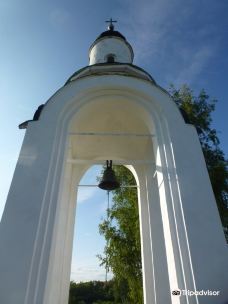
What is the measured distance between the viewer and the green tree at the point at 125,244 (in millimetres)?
10219

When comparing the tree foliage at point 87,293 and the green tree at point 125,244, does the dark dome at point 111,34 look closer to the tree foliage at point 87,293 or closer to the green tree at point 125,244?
the green tree at point 125,244

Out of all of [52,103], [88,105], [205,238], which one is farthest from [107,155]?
[205,238]

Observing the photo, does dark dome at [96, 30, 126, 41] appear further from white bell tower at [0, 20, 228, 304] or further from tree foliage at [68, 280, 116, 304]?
tree foliage at [68, 280, 116, 304]

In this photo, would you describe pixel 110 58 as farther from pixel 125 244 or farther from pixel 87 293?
pixel 87 293

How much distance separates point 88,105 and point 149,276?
11.4 ft

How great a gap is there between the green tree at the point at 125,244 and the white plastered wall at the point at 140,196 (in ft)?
18.1

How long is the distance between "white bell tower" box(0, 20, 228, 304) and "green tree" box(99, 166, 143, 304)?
548 cm

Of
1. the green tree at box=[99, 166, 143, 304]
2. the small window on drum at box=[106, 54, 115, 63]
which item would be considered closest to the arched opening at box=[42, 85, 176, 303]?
the small window on drum at box=[106, 54, 115, 63]

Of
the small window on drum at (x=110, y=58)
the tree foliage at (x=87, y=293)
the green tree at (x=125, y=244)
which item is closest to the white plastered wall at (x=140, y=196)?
the small window on drum at (x=110, y=58)

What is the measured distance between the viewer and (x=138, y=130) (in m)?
5.30

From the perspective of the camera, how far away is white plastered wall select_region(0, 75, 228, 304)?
2506 mm

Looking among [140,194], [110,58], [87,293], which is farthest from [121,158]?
[87,293]

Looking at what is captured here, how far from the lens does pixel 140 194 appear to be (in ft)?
17.0

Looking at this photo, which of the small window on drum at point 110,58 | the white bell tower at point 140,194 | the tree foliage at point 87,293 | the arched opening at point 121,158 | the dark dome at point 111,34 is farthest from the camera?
the tree foliage at point 87,293
